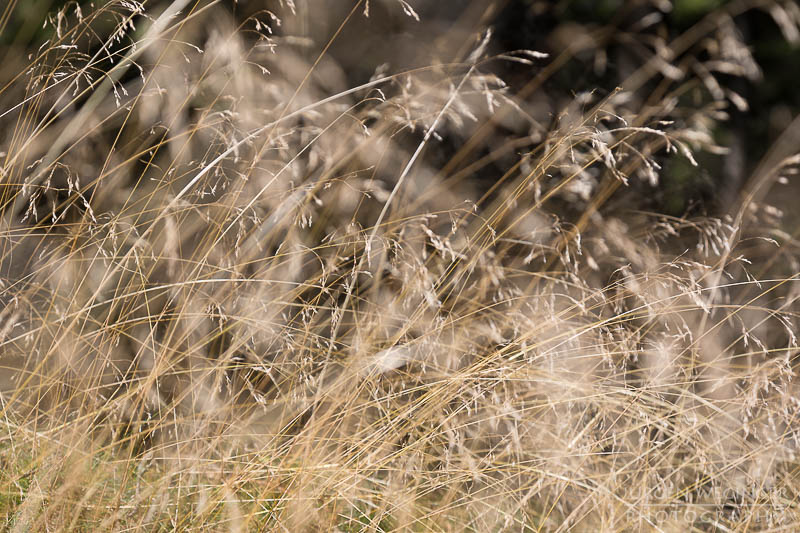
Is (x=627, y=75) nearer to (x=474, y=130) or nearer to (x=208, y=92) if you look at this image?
(x=474, y=130)

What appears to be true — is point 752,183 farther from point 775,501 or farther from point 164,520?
point 164,520

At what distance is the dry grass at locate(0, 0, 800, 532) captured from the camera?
136 cm

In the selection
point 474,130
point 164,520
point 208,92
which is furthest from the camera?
point 474,130

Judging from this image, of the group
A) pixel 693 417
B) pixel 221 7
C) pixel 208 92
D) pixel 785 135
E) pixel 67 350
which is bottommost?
pixel 785 135

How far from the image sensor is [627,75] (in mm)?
3561

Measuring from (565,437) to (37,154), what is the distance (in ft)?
5.83

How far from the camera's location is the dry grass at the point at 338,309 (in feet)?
4.48

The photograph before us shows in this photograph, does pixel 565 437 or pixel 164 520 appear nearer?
pixel 164 520

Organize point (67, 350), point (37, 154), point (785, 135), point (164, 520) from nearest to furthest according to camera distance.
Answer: point (164, 520), point (67, 350), point (37, 154), point (785, 135)

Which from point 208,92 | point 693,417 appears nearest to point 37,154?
point 208,92

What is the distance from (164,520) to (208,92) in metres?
1.54

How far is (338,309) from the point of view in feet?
4.83

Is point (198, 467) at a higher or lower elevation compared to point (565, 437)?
higher

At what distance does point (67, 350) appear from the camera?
1.46 metres
